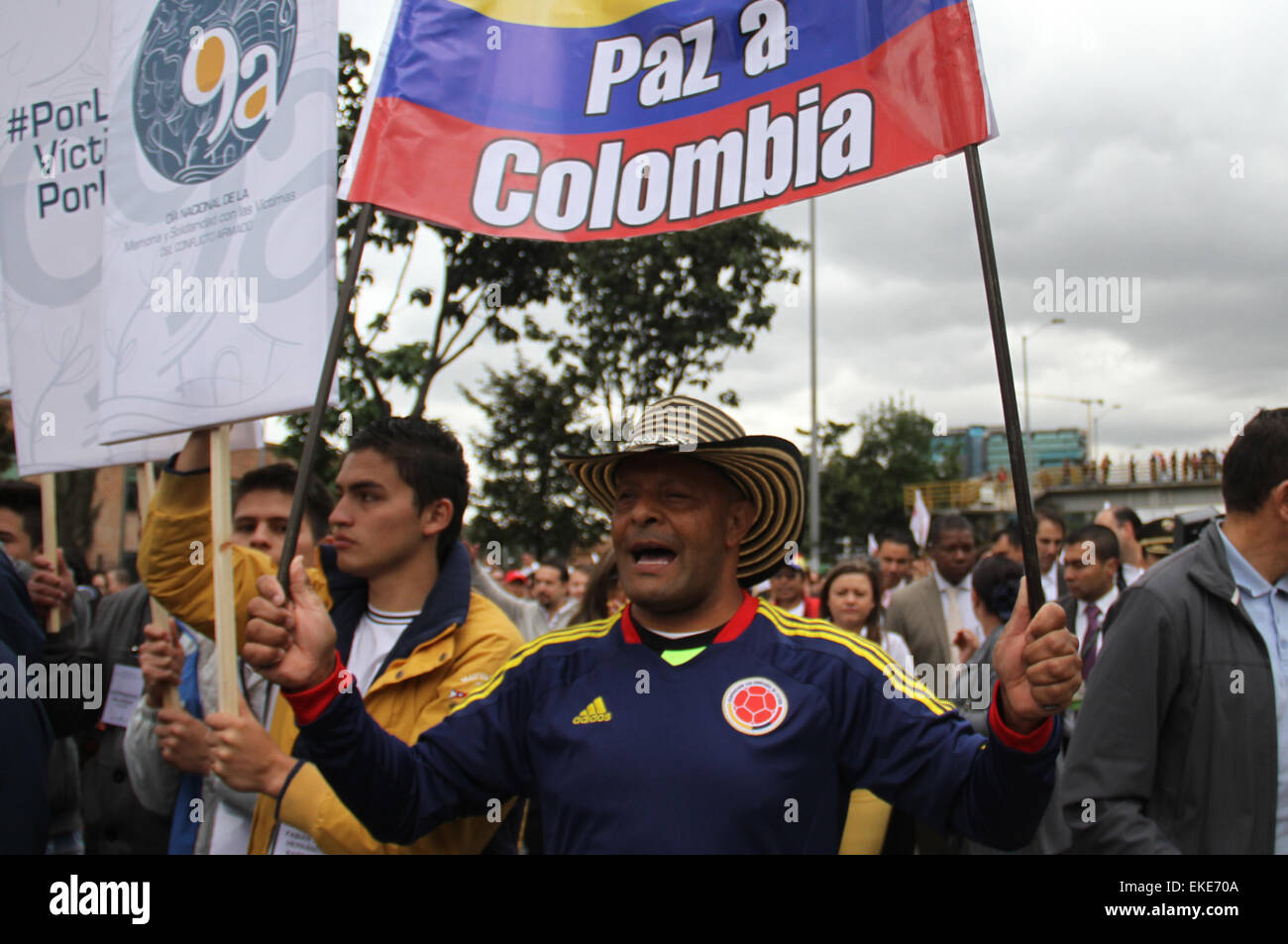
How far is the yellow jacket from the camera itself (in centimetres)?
276

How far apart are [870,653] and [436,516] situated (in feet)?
4.81

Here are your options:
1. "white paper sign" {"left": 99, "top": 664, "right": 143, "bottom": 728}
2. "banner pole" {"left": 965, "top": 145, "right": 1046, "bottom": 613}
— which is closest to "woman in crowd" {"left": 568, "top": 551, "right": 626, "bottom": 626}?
"white paper sign" {"left": 99, "top": 664, "right": 143, "bottom": 728}

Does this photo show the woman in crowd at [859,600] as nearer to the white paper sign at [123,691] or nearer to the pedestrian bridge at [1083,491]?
the white paper sign at [123,691]

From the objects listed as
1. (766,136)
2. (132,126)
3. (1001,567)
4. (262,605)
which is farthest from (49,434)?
(1001,567)

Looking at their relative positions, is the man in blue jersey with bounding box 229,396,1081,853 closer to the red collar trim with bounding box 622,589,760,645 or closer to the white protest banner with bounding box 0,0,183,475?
the red collar trim with bounding box 622,589,760,645

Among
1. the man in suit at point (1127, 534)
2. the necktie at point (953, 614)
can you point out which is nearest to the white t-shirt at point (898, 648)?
the necktie at point (953, 614)

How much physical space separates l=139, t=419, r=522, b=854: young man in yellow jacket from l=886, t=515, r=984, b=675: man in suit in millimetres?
4237

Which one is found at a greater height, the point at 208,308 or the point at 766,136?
the point at 766,136

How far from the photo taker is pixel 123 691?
14.5 ft

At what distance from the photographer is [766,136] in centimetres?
274

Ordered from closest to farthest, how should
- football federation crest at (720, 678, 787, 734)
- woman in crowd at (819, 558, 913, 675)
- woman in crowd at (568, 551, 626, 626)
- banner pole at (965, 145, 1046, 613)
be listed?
banner pole at (965, 145, 1046, 613), football federation crest at (720, 678, 787, 734), woman in crowd at (568, 551, 626, 626), woman in crowd at (819, 558, 913, 675)

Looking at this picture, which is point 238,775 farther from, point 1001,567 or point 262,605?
point 1001,567

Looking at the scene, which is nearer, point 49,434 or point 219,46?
point 219,46
